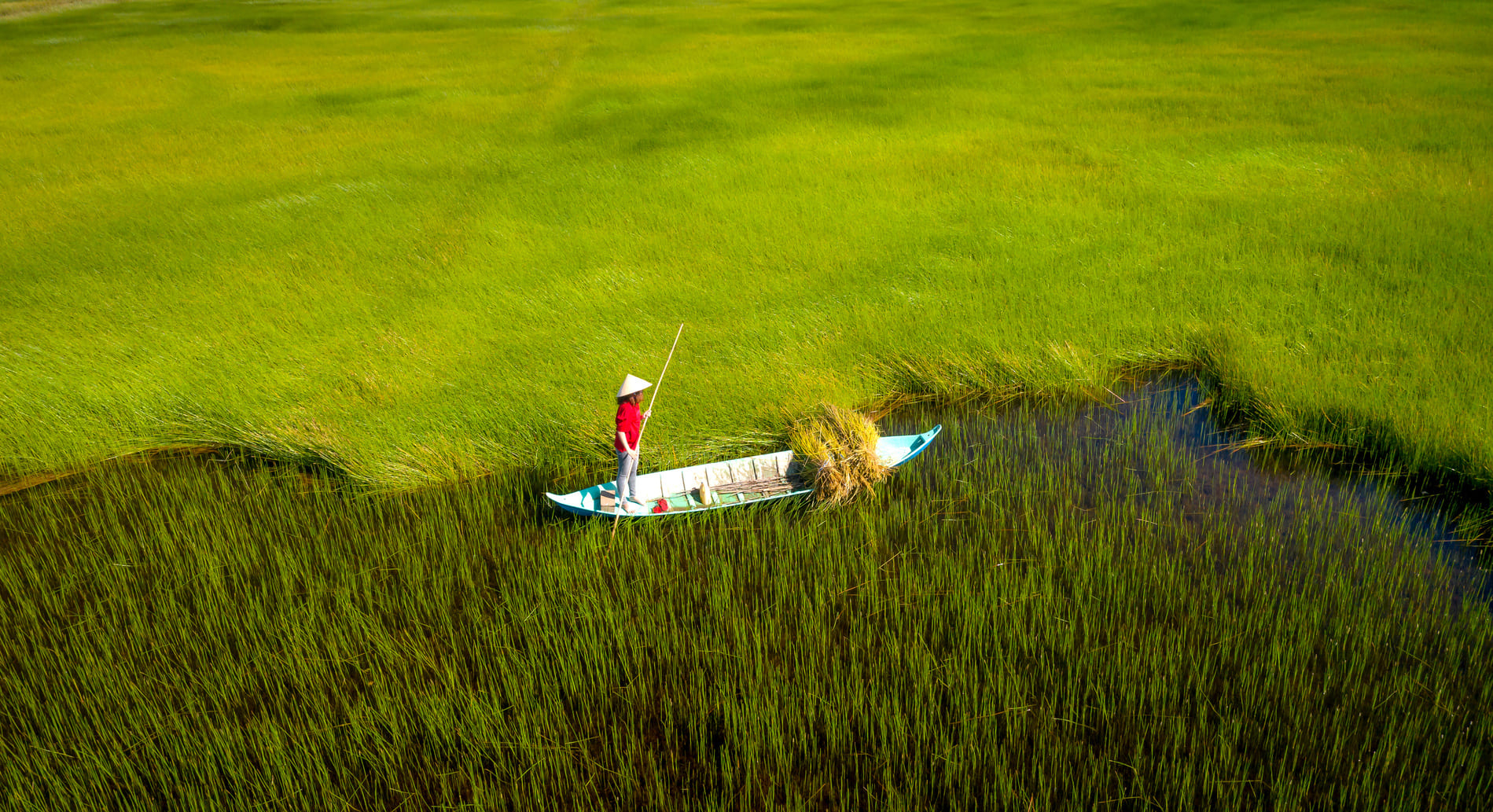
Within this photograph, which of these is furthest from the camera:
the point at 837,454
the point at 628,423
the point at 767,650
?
the point at 837,454

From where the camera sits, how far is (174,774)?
10.5ft

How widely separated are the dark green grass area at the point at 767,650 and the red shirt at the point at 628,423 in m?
0.46

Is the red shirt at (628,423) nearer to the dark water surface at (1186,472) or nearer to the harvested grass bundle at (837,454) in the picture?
the harvested grass bundle at (837,454)

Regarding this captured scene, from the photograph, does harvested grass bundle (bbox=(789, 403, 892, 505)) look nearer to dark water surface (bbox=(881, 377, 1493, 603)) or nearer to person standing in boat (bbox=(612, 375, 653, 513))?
dark water surface (bbox=(881, 377, 1493, 603))

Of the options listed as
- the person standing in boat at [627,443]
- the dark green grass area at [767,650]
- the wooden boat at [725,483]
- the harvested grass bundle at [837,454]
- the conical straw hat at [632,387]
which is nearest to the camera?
the dark green grass area at [767,650]

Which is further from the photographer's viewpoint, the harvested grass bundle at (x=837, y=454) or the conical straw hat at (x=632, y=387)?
the harvested grass bundle at (x=837, y=454)

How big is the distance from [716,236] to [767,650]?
542cm

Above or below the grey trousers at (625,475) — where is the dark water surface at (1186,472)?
below

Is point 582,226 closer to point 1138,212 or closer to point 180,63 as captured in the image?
point 1138,212

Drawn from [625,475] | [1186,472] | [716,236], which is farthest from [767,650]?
[716,236]

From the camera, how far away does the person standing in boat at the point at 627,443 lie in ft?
14.3

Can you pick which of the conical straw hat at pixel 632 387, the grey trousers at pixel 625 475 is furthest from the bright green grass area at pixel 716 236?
the conical straw hat at pixel 632 387

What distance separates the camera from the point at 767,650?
3.70 m

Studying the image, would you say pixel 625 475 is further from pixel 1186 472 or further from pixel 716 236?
pixel 716 236
